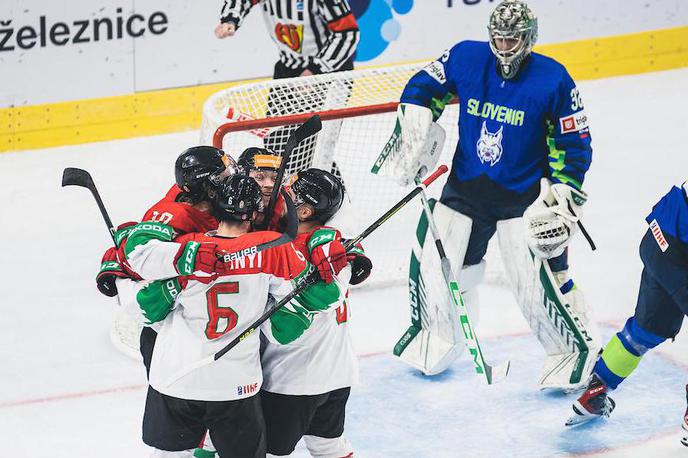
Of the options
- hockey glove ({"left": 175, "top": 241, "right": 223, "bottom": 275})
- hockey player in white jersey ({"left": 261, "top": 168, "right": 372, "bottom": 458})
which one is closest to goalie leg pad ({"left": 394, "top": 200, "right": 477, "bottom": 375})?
hockey player in white jersey ({"left": 261, "top": 168, "right": 372, "bottom": 458})

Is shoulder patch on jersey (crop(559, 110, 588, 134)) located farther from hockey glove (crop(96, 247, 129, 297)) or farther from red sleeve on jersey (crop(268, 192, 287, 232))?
hockey glove (crop(96, 247, 129, 297))

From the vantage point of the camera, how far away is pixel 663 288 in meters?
3.98

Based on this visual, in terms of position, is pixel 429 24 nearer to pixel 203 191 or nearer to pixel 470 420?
pixel 470 420

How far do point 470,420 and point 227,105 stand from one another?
Answer: 1.65 meters

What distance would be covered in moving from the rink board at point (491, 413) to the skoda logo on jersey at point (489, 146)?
86 cm

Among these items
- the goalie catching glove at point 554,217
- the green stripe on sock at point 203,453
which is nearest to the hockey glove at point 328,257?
the green stripe on sock at point 203,453

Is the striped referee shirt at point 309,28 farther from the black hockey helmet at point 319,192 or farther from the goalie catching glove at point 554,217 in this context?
the black hockey helmet at point 319,192

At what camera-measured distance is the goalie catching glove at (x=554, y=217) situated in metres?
4.11

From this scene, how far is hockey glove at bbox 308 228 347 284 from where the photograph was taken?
3.26 metres

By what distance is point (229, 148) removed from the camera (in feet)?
17.7

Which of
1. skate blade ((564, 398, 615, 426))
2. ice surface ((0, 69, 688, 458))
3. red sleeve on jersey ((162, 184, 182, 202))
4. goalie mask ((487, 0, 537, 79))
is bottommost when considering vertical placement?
ice surface ((0, 69, 688, 458))

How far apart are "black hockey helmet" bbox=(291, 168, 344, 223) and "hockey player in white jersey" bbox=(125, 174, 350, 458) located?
0.17 meters

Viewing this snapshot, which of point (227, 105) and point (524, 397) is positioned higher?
point (227, 105)

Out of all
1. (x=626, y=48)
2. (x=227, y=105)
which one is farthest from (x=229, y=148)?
(x=626, y=48)
